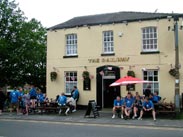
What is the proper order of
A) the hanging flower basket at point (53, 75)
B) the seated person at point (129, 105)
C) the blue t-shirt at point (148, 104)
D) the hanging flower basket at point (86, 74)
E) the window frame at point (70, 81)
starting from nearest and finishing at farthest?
the blue t-shirt at point (148, 104) < the seated person at point (129, 105) < the hanging flower basket at point (86, 74) < the window frame at point (70, 81) < the hanging flower basket at point (53, 75)

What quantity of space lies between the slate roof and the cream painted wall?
0.30 m

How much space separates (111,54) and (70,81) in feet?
13.2

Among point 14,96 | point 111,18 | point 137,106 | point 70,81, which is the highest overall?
point 111,18

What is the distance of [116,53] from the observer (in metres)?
22.8

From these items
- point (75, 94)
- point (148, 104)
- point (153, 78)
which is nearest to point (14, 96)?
point (75, 94)

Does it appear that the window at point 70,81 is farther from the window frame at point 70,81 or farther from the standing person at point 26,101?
the standing person at point 26,101

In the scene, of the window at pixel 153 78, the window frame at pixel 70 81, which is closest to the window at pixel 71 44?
the window frame at pixel 70 81

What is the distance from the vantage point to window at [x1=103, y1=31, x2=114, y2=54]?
2327cm

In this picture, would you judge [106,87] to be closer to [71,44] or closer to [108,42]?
[108,42]

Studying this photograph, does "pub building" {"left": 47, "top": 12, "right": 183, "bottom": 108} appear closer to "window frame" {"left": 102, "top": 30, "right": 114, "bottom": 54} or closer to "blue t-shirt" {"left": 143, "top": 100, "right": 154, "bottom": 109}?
"window frame" {"left": 102, "top": 30, "right": 114, "bottom": 54}

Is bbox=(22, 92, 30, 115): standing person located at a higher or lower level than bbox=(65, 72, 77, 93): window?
lower

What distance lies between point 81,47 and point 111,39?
2.46 meters

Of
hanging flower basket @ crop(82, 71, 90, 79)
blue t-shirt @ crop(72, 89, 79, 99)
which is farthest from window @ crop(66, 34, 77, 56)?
blue t-shirt @ crop(72, 89, 79, 99)

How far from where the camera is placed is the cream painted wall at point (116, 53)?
69.9 ft
